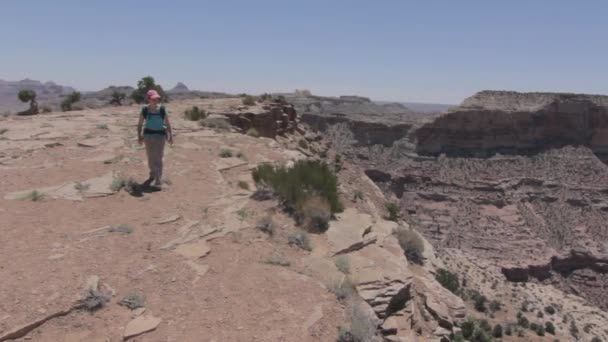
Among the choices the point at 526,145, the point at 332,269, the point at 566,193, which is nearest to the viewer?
the point at 332,269

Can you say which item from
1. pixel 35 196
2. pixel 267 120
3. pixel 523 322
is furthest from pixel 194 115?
pixel 523 322

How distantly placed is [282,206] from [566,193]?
182 feet

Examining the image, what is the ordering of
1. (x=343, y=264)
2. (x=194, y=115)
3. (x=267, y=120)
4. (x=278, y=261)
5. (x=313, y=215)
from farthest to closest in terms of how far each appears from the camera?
(x=267, y=120), (x=194, y=115), (x=313, y=215), (x=343, y=264), (x=278, y=261)

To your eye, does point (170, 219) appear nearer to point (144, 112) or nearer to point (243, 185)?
point (243, 185)

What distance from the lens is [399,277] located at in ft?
24.5

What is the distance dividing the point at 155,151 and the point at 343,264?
466cm

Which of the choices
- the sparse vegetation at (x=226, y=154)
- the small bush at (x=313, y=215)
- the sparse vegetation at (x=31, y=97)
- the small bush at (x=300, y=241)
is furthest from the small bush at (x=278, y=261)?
the sparse vegetation at (x=31, y=97)

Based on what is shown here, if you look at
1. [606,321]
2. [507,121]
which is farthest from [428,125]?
[606,321]

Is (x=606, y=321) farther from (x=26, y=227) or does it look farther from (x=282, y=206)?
(x=26, y=227)

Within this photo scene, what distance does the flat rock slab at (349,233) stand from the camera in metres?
8.34

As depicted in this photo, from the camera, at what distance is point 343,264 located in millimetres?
7398

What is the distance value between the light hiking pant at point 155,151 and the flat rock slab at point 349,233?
370cm

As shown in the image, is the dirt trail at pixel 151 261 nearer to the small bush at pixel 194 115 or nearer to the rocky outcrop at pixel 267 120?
the small bush at pixel 194 115

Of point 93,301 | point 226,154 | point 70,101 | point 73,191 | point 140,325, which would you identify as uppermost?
point 70,101
